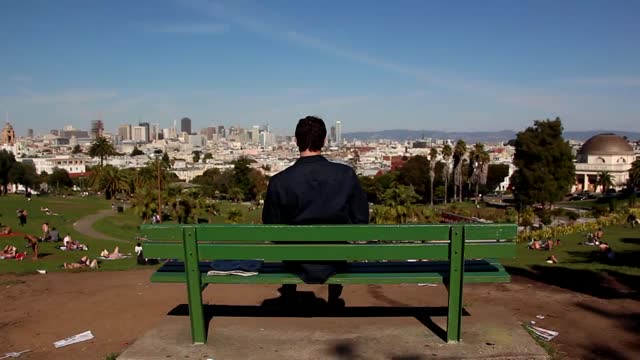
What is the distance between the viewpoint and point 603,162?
94.8 metres

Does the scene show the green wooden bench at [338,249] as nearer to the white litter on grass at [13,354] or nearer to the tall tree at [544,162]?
the white litter on grass at [13,354]

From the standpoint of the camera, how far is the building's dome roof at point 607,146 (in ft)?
314

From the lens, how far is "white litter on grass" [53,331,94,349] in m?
5.34

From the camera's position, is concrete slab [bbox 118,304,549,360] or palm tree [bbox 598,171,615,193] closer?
concrete slab [bbox 118,304,549,360]

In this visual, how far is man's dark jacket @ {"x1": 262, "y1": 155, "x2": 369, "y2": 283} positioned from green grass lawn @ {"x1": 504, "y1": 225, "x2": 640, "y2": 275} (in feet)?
23.4

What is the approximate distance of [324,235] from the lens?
12.8 feet

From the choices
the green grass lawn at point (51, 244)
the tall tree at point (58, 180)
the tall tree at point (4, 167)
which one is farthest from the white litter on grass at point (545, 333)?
the tall tree at point (58, 180)

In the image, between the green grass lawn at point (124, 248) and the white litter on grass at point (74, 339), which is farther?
the green grass lawn at point (124, 248)

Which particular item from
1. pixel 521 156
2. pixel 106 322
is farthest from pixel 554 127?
pixel 106 322

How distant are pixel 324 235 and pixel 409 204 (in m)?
24.9

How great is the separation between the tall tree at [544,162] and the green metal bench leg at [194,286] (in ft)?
157

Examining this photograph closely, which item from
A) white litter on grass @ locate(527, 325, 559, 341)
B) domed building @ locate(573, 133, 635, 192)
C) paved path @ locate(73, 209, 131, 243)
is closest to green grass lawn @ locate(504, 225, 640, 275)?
white litter on grass @ locate(527, 325, 559, 341)

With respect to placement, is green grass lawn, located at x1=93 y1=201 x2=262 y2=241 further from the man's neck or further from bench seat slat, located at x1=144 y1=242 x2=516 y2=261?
bench seat slat, located at x1=144 y1=242 x2=516 y2=261

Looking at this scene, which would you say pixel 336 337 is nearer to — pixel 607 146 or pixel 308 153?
pixel 308 153
